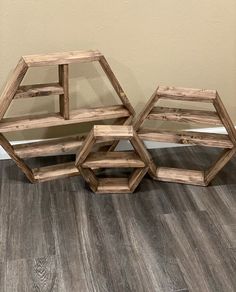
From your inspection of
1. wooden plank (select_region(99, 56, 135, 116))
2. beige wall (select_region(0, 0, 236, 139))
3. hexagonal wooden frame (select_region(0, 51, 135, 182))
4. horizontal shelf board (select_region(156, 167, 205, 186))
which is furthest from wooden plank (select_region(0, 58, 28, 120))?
horizontal shelf board (select_region(156, 167, 205, 186))

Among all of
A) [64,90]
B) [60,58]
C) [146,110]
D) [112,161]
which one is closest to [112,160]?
[112,161]

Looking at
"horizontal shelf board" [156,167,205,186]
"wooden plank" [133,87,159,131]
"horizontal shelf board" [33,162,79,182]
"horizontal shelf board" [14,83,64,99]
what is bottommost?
"horizontal shelf board" [33,162,79,182]

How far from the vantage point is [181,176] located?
2.01m

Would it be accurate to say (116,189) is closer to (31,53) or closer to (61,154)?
(61,154)

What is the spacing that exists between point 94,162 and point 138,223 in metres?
0.33

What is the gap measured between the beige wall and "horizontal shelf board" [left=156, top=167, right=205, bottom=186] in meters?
0.39

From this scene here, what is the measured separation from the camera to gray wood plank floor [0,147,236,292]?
58.1 inches

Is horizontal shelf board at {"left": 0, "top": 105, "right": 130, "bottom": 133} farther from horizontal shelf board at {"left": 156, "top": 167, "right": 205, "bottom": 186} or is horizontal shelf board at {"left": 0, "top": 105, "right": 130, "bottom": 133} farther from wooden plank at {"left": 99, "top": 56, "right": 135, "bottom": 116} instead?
horizontal shelf board at {"left": 156, "top": 167, "right": 205, "bottom": 186}

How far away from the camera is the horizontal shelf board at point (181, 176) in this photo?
6.56 ft

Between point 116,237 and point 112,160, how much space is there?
0.36m

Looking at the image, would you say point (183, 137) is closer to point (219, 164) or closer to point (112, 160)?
point (219, 164)

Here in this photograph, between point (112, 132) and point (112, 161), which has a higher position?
point (112, 132)

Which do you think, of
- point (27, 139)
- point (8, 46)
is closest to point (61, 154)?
point (27, 139)

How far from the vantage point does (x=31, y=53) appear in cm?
193
